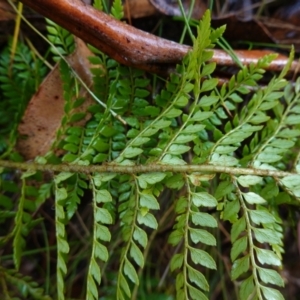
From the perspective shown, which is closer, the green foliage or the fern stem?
the fern stem

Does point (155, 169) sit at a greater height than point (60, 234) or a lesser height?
greater

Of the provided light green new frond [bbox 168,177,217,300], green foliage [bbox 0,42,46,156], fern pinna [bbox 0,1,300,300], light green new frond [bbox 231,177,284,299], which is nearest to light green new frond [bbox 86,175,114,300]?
fern pinna [bbox 0,1,300,300]

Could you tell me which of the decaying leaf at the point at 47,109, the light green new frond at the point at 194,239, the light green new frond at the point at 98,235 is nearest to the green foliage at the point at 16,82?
the decaying leaf at the point at 47,109

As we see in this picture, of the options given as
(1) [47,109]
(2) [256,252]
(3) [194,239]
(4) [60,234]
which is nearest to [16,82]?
(1) [47,109]

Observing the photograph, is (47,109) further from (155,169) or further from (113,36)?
(155,169)

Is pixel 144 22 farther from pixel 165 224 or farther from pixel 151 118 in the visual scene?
pixel 165 224

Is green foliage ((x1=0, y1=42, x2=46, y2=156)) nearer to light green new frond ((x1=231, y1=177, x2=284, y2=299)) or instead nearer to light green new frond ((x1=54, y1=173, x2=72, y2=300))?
light green new frond ((x1=54, y1=173, x2=72, y2=300))
